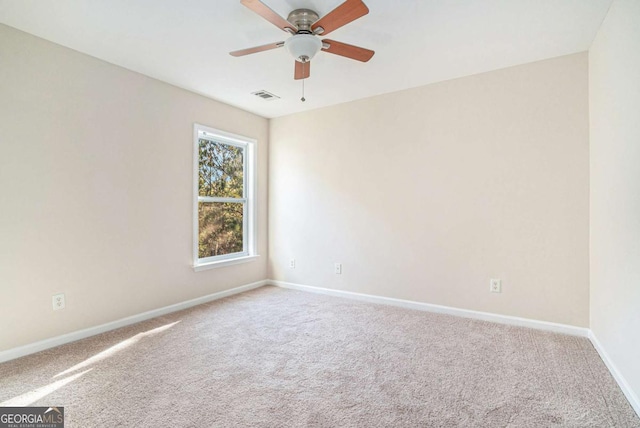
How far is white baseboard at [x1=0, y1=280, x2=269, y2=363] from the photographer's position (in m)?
2.33

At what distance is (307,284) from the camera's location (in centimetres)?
425

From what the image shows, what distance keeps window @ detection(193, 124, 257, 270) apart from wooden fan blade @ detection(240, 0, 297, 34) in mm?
1991

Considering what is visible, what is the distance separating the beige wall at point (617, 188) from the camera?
1.75 meters

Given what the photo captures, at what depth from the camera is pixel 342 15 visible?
1.82 meters

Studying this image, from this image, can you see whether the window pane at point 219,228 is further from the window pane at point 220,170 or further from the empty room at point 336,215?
the window pane at point 220,170

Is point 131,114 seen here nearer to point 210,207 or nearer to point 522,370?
point 210,207

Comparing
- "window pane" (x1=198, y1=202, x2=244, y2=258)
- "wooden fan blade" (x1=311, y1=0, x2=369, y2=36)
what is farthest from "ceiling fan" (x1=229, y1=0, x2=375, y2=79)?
"window pane" (x1=198, y1=202, x2=244, y2=258)

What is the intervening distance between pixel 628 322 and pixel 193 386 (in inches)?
103

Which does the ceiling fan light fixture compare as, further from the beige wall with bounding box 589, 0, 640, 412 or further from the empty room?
the beige wall with bounding box 589, 0, 640, 412

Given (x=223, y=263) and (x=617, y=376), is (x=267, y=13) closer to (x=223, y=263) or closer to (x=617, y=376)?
(x=223, y=263)

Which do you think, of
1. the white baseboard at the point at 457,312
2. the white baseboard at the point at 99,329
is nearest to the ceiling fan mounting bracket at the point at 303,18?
the white baseboard at the point at 457,312

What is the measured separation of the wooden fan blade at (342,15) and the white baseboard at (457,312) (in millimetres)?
2795

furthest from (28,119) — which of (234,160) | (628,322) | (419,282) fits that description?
(628,322)

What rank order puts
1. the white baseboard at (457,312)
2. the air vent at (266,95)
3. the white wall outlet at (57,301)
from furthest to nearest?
the air vent at (266,95)
the white baseboard at (457,312)
the white wall outlet at (57,301)
